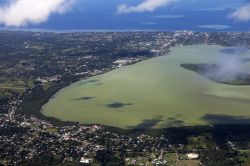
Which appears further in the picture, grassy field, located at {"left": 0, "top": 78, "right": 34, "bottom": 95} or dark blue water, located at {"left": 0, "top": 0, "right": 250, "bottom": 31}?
dark blue water, located at {"left": 0, "top": 0, "right": 250, "bottom": 31}

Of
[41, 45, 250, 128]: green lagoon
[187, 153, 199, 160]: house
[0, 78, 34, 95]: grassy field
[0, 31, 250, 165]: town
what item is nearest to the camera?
[187, 153, 199, 160]: house

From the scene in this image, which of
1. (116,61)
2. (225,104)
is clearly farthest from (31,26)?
(225,104)

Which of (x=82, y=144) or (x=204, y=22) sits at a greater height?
(x=204, y=22)

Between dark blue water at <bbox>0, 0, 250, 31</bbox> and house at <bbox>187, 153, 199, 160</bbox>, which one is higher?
dark blue water at <bbox>0, 0, 250, 31</bbox>

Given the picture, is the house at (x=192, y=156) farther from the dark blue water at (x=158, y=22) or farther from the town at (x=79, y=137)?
the dark blue water at (x=158, y=22)

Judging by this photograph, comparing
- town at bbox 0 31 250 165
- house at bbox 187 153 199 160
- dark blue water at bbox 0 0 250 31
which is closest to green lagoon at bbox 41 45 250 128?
town at bbox 0 31 250 165

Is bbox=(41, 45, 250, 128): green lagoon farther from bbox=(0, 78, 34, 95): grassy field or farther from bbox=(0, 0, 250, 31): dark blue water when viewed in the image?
bbox=(0, 0, 250, 31): dark blue water

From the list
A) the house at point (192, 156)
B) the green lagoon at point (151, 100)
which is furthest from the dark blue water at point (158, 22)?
the house at point (192, 156)

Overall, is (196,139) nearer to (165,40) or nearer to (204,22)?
(165,40)

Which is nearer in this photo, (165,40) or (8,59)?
(8,59)
